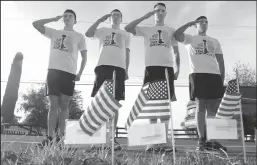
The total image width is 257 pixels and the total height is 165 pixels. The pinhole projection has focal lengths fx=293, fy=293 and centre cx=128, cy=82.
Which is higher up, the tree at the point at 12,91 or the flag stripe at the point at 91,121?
the tree at the point at 12,91

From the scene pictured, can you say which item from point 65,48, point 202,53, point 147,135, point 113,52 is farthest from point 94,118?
point 202,53

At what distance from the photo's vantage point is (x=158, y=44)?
5160mm

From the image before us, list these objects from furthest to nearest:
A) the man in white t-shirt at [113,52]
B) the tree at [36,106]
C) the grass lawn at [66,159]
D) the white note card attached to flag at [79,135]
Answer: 1. the tree at [36,106]
2. the man in white t-shirt at [113,52]
3. the white note card attached to flag at [79,135]
4. the grass lawn at [66,159]

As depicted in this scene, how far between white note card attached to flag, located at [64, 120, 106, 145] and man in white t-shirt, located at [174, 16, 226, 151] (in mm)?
1813

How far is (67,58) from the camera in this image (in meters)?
4.95

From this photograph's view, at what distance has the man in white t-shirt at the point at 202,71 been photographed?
499 centimetres

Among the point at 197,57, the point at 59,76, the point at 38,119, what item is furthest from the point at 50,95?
the point at 38,119

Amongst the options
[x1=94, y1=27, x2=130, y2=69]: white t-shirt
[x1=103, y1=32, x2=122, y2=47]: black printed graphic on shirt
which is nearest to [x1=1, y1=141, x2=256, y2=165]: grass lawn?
[x1=94, y1=27, x2=130, y2=69]: white t-shirt

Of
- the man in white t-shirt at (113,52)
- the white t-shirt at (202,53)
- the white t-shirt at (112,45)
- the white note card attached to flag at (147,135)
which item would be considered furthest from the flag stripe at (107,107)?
the white t-shirt at (202,53)

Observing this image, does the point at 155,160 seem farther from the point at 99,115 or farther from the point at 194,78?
the point at 194,78

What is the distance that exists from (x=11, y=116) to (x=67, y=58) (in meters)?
2.86

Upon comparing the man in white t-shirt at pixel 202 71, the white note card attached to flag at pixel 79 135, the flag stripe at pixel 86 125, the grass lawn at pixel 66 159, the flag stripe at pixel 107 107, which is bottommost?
the grass lawn at pixel 66 159

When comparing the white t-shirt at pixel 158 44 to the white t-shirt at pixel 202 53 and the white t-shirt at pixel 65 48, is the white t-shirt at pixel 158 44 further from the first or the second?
the white t-shirt at pixel 65 48

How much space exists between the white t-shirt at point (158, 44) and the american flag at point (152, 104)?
3.48 ft
